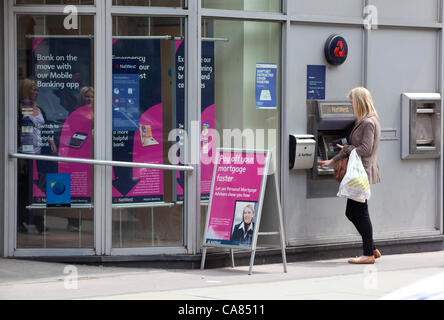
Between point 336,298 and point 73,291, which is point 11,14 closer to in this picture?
point 73,291

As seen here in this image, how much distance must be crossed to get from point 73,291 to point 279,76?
3465mm

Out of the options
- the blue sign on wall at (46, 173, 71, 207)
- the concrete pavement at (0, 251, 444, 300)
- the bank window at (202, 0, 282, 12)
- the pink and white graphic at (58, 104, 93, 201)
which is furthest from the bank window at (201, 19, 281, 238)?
the blue sign on wall at (46, 173, 71, 207)

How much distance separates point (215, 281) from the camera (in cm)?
809

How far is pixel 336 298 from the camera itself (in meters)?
7.02

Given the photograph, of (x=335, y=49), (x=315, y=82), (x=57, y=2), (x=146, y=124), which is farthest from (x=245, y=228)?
(x=57, y=2)

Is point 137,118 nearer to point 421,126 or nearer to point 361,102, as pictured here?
point 361,102

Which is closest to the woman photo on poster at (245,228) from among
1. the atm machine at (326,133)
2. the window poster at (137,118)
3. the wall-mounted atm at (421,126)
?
the window poster at (137,118)

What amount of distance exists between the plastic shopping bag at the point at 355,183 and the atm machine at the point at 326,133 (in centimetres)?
55

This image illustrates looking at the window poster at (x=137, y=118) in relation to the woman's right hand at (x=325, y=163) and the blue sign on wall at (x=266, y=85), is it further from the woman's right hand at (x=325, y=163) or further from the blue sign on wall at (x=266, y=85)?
the woman's right hand at (x=325, y=163)

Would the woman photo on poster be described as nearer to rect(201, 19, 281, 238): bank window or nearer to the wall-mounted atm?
rect(201, 19, 281, 238): bank window

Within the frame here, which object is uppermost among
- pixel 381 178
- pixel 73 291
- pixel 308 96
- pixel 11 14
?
pixel 11 14

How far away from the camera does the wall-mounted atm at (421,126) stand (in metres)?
10.2

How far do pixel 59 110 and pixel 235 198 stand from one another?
198 cm
